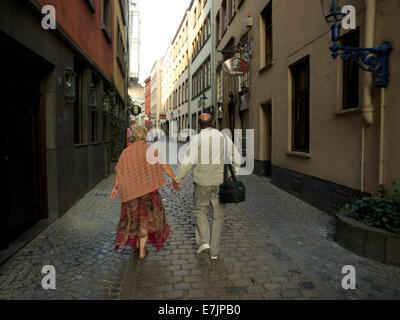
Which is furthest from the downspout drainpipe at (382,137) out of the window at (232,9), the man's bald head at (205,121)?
the window at (232,9)

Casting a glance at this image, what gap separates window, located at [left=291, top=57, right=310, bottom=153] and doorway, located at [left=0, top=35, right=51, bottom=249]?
5659 mm

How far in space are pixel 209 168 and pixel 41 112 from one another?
135 inches

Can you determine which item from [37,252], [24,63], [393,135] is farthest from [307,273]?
[24,63]

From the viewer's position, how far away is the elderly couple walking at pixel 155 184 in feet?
12.7

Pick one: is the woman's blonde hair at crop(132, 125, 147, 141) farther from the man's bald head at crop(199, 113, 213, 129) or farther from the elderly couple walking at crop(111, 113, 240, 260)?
the man's bald head at crop(199, 113, 213, 129)

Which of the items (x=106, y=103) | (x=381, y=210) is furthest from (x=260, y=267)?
(x=106, y=103)

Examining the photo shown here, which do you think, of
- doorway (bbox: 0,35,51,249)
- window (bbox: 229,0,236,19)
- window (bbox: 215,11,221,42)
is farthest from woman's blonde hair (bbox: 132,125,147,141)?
window (bbox: 215,11,221,42)

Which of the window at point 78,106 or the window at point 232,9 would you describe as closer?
the window at point 78,106

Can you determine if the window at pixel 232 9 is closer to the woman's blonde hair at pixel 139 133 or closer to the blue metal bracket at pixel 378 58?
the blue metal bracket at pixel 378 58

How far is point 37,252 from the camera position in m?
4.19

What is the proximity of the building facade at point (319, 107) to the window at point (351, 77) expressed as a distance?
2 cm

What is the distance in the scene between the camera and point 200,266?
12.3 ft

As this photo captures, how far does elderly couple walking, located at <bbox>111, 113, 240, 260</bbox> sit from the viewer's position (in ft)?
12.7

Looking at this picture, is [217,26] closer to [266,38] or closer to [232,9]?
[232,9]
